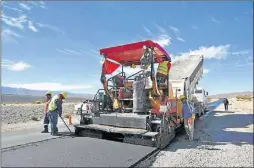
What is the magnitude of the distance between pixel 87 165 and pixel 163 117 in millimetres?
2479

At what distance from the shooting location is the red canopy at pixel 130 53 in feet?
22.7

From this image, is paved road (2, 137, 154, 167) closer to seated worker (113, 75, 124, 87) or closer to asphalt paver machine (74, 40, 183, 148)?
asphalt paver machine (74, 40, 183, 148)

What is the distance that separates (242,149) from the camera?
21.2ft

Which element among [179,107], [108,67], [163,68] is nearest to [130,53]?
[108,67]

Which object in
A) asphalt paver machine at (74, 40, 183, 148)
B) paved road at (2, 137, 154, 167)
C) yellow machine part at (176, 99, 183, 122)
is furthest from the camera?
yellow machine part at (176, 99, 183, 122)

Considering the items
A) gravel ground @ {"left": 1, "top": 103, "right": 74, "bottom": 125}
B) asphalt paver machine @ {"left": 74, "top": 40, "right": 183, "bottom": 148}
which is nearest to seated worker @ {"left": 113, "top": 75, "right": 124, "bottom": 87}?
asphalt paver machine @ {"left": 74, "top": 40, "right": 183, "bottom": 148}

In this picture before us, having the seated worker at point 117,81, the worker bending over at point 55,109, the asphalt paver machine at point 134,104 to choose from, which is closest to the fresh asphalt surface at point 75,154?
the asphalt paver machine at point 134,104

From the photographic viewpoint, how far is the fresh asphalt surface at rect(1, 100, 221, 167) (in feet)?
14.9

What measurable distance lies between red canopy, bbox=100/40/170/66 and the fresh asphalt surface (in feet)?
8.10

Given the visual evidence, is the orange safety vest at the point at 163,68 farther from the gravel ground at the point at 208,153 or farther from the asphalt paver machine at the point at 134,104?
the gravel ground at the point at 208,153

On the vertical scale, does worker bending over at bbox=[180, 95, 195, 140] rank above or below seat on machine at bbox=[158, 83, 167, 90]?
below

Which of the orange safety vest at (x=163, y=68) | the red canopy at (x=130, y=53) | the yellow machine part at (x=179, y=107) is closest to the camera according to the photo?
the red canopy at (x=130, y=53)

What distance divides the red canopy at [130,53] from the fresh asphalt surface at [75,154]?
2468 millimetres

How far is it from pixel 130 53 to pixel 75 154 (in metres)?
3.37
